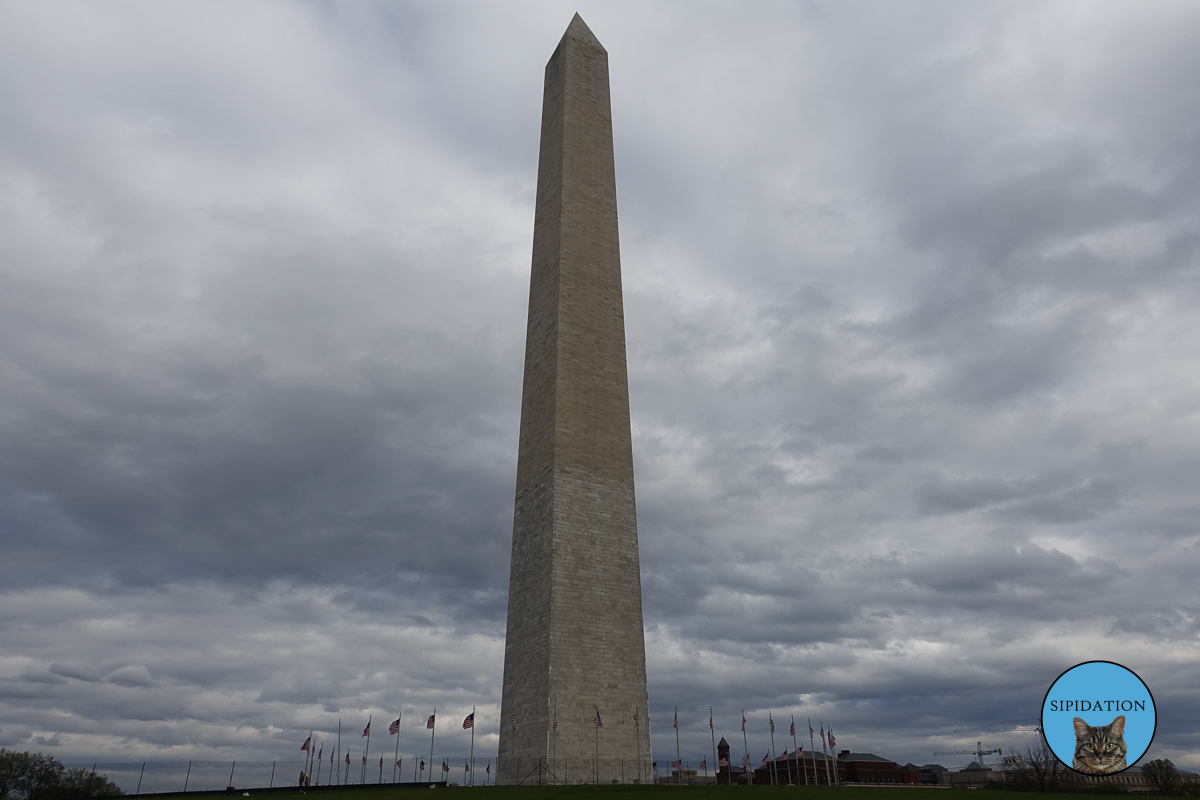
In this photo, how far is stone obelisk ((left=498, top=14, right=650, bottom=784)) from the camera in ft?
116

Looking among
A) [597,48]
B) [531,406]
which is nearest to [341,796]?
[531,406]

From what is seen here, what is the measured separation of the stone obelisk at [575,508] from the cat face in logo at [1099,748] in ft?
57.5

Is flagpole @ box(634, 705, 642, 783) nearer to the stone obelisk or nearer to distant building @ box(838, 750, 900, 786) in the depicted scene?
the stone obelisk

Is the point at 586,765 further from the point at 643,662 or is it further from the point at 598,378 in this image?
the point at 598,378

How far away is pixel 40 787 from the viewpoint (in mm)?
56125

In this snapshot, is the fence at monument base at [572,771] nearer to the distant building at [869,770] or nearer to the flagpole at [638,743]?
the flagpole at [638,743]

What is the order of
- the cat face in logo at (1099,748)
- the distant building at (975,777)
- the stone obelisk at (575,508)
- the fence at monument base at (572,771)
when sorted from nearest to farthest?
the cat face in logo at (1099,748) → the fence at monument base at (572,771) → the stone obelisk at (575,508) → the distant building at (975,777)

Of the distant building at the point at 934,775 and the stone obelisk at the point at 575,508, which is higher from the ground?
the stone obelisk at the point at 575,508

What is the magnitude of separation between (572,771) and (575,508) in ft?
34.4

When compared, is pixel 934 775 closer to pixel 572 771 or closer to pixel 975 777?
pixel 975 777

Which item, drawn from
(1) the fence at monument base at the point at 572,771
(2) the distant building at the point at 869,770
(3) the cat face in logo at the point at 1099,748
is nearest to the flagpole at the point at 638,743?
(1) the fence at monument base at the point at 572,771

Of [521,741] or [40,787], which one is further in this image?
[40,787]

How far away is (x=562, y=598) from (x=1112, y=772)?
20.1 meters

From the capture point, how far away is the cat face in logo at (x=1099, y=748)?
2314cm
